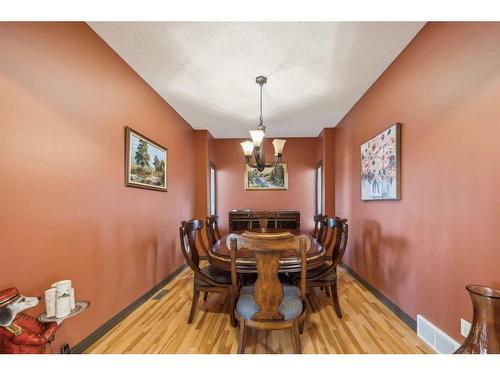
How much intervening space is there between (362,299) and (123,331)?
2.49m

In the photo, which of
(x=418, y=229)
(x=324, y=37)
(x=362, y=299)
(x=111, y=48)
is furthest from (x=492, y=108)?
(x=111, y=48)

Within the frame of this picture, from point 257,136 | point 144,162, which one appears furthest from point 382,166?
point 144,162

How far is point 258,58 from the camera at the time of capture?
1952mm

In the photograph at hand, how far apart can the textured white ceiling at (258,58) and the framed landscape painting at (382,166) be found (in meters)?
0.72

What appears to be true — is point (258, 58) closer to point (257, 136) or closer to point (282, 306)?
point (257, 136)

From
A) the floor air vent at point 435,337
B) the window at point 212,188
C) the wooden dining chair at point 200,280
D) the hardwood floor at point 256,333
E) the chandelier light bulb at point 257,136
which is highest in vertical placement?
the chandelier light bulb at point 257,136

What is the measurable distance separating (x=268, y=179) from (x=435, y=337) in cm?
355

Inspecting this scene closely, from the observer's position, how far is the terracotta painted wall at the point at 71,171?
3.75 feet

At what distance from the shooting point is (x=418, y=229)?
1.74 m

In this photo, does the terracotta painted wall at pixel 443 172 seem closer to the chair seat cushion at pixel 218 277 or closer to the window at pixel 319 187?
the chair seat cushion at pixel 218 277

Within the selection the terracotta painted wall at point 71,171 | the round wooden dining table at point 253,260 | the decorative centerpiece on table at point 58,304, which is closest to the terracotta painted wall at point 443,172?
the round wooden dining table at point 253,260

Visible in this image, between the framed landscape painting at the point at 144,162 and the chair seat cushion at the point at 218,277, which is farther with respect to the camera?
the framed landscape painting at the point at 144,162

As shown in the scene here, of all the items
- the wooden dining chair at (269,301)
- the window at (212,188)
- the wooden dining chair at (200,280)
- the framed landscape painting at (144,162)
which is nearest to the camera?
the wooden dining chair at (269,301)

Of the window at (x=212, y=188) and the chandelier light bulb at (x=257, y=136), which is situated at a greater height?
the chandelier light bulb at (x=257, y=136)
